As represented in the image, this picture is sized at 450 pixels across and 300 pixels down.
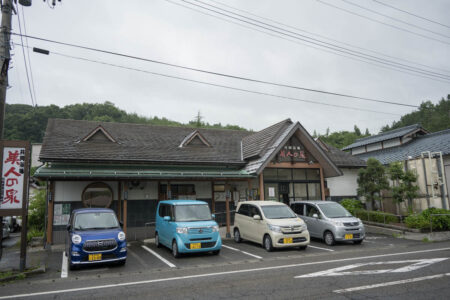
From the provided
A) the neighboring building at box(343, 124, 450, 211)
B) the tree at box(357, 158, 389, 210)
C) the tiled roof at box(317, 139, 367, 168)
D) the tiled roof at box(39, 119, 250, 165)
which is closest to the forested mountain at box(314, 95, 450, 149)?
the neighboring building at box(343, 124, 450, 211)

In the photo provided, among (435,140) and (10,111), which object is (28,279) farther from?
(10,111)

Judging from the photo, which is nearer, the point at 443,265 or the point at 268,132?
the point at 443,265

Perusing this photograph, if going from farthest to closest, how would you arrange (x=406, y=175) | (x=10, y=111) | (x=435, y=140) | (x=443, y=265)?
1. (x=10, y=111)
2. (x=435, y=140)
3. (x=406, y=175)
4. (x=443, y=265)

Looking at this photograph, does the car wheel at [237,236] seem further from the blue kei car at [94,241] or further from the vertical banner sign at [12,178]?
the vertical banner sign at [12,178]

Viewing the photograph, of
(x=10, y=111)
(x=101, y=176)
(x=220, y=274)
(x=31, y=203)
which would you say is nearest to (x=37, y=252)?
(x=101, y=176)

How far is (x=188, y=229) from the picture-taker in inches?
406

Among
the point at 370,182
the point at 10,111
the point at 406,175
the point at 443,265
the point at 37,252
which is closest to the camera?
the point at 443,265

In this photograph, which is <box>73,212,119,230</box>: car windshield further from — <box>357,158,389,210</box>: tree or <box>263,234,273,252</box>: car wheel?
<box>357,158,389,210</box>: tree

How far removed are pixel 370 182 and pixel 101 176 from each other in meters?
15.6

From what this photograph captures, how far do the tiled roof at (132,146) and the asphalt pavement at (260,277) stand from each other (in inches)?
234

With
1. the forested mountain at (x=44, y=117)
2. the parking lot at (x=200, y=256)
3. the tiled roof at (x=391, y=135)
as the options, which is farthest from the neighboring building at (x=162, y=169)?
the forested mountain at (x=44, y=117)

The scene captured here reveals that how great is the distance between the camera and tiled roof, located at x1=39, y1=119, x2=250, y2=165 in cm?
1567

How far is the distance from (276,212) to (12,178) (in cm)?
911

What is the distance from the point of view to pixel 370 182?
19047mm
